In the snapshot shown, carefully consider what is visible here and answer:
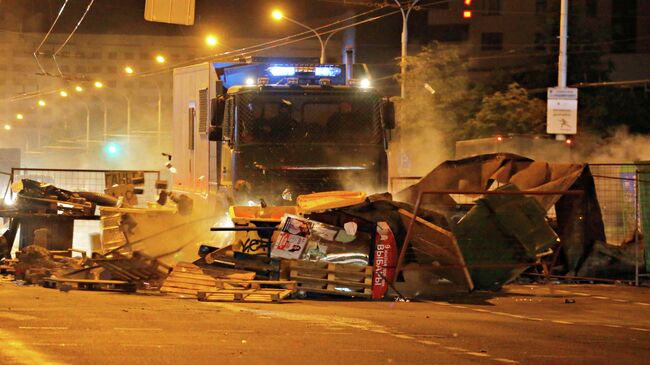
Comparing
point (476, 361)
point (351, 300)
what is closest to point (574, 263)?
point (351, 300)

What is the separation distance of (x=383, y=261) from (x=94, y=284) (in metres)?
3.91

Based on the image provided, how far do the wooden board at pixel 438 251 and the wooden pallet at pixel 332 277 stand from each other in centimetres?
81

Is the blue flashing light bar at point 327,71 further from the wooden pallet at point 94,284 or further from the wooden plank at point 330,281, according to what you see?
the wooden pallet at point 94,284

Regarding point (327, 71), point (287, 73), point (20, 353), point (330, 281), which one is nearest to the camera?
point (20, 353)

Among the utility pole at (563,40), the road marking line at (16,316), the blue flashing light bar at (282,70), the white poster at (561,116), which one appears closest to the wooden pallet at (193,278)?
the road marking line at (16,316)

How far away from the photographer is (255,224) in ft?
42.5

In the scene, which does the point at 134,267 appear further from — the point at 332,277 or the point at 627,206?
the point at 627,206

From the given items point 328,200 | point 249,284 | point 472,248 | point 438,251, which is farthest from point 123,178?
point 472,248

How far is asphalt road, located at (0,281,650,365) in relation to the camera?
7.84m

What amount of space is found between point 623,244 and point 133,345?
10068 millimetres

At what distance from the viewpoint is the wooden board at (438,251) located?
1236cm

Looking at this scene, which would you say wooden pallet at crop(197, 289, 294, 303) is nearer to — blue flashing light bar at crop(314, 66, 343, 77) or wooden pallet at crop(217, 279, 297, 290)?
wooden pallet at crop(217, 279, 297, 290)

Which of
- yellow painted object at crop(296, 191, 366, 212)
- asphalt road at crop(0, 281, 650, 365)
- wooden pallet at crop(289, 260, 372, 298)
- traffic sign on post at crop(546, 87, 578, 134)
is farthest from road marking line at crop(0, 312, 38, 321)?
traffic sign on post at crop(546, 87, 578, 134)

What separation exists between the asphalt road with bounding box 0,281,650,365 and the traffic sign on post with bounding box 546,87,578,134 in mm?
17677
